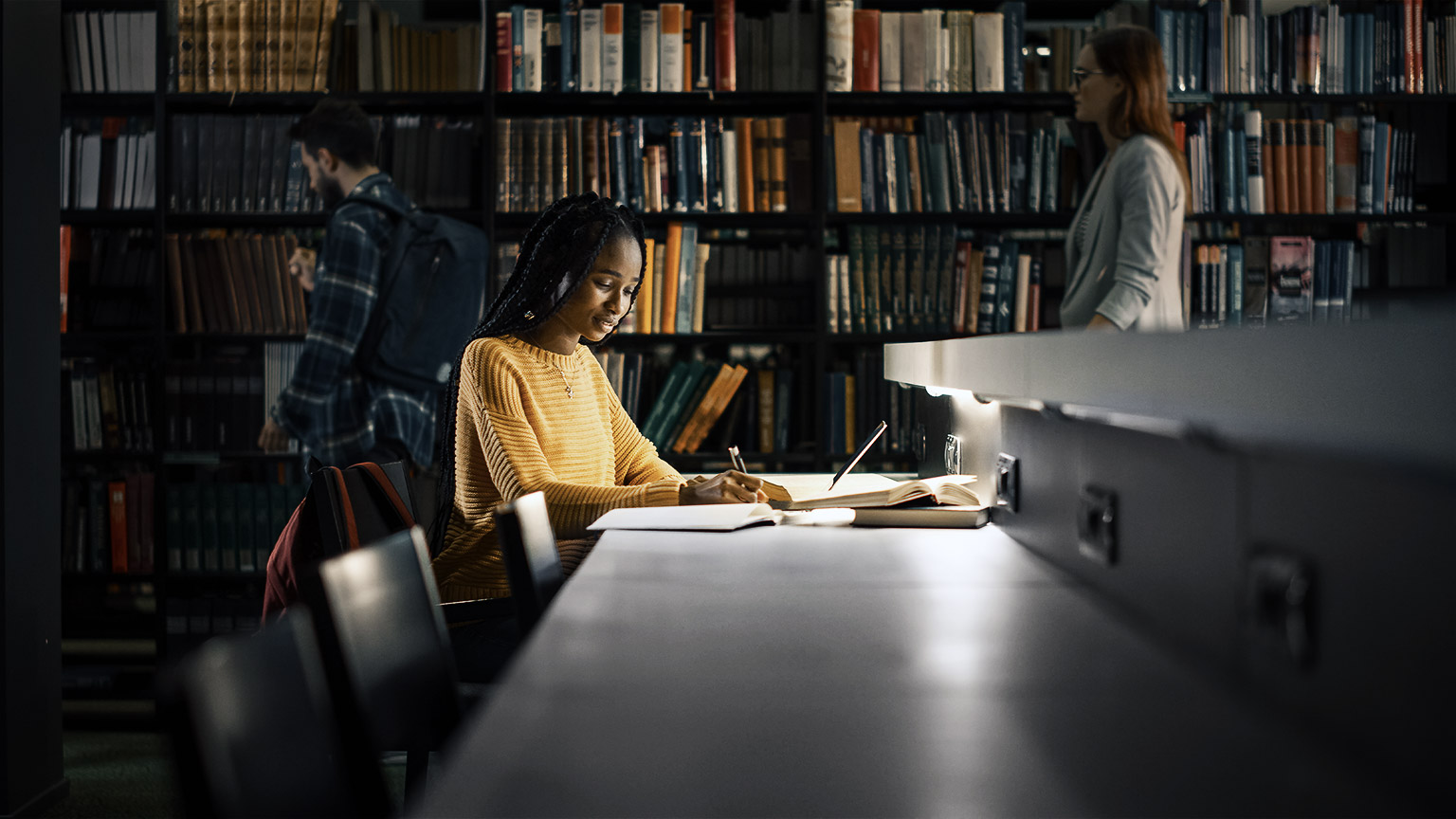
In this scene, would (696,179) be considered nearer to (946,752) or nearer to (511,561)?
(511,561)

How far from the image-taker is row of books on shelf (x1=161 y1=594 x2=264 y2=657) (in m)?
3.36

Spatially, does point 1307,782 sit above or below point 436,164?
below

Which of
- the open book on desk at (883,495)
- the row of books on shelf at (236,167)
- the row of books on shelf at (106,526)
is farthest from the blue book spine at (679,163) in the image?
the row of books on shelf at (106,526)

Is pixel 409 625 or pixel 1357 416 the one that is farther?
pixel 409 625

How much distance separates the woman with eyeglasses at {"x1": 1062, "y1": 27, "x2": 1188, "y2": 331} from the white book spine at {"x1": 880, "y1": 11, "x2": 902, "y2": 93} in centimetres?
96

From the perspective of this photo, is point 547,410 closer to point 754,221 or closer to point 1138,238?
point 1138,238

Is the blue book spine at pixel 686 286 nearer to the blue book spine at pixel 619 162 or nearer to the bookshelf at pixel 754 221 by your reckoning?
the bookshelf at pixel 754 221

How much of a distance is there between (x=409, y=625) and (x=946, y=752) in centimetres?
64

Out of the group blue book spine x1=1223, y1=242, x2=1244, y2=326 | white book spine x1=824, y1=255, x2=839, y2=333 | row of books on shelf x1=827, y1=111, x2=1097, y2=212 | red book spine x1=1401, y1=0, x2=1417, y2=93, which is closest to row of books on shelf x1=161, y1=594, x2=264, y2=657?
white book spine x1=824, y1=255, x2=839, y2=333

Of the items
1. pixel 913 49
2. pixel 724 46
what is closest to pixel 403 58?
pixel 724 46

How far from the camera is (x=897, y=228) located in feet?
10.9

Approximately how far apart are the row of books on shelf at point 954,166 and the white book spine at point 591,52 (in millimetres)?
746

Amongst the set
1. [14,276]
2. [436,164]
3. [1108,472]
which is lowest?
[1108,472]

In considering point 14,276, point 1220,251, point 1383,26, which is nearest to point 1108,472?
point 14,276
